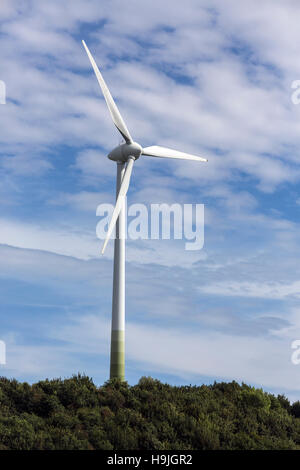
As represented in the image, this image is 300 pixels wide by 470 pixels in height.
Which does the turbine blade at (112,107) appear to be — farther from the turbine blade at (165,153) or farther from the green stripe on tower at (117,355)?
the green stripe on tower at (117,355)

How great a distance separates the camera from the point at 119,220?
50.5 m

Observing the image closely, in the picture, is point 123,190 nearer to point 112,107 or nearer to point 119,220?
point 119,220

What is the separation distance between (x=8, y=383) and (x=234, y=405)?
16690mm

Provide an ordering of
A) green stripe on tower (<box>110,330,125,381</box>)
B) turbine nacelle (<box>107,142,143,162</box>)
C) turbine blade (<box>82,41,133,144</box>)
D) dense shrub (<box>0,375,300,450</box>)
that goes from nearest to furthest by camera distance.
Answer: dense shrub (<box>0,375,300,450</box>)
green stripe on tower (<box>110,330,125,381</box>)
turbine nacelle (<box>107,142,143,162</box>)
turbine blade (<box>82,41,133,144</box>)

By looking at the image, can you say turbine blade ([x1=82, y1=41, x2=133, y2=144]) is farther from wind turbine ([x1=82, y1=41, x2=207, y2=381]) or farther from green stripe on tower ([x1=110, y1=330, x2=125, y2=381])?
green stripe on tower ([x1=110, y1=330, x2=125, y2=381])

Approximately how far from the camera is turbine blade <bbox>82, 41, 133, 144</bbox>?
53.2m

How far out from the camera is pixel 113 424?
3509 cm

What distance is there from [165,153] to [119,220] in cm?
1049

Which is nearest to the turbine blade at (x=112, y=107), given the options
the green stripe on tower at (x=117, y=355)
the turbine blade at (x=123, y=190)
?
the turbine blade at (x=123, y=190)

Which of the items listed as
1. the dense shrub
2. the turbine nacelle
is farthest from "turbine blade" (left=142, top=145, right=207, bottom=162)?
the dense shrub

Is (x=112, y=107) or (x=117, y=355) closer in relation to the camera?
(x=117, y=355)

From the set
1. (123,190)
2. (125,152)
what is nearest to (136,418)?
(123,190)
